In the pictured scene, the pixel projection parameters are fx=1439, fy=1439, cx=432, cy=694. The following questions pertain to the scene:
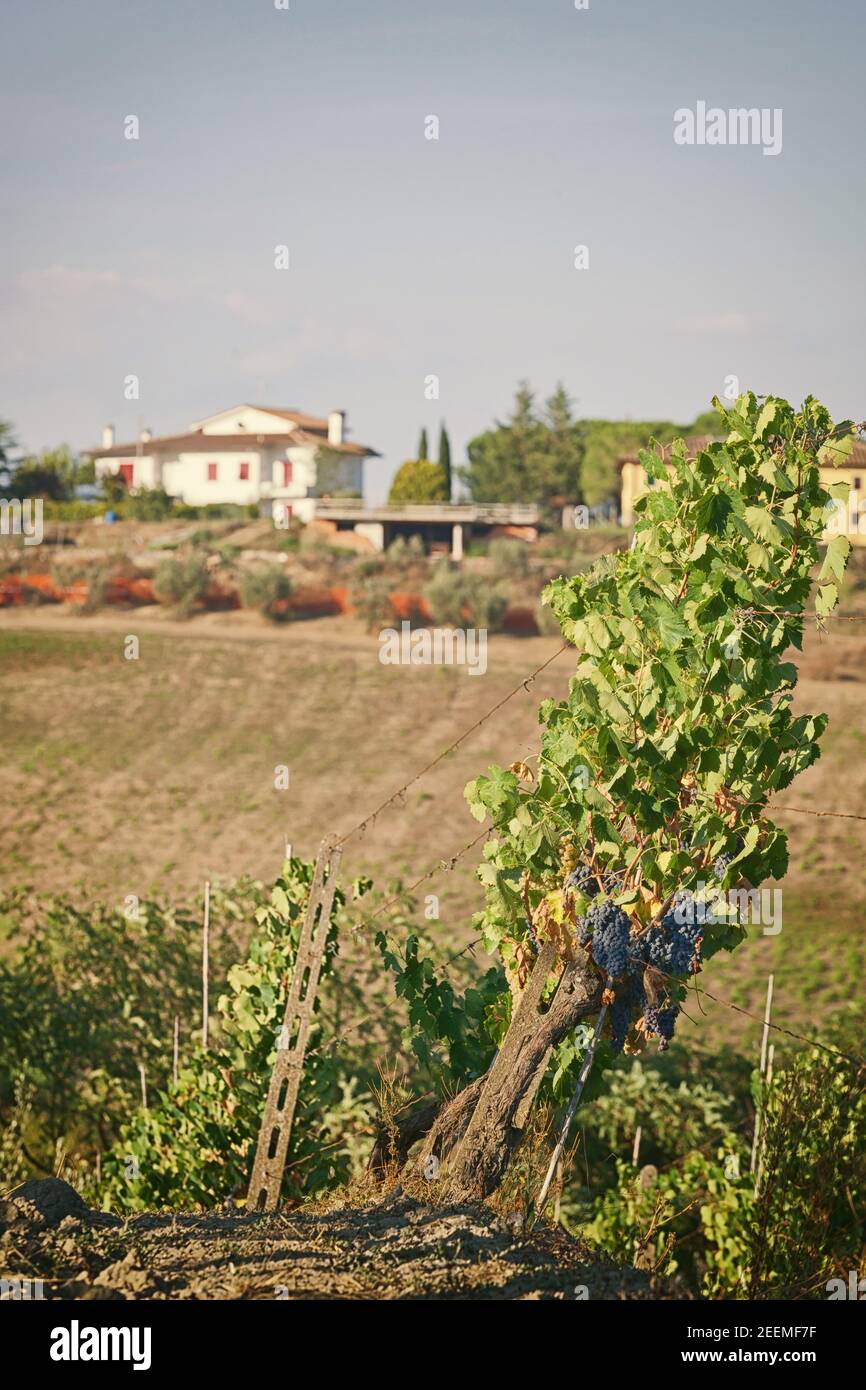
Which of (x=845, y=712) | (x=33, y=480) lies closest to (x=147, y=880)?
(x=845, y=712)

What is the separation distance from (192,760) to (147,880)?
7.99 m

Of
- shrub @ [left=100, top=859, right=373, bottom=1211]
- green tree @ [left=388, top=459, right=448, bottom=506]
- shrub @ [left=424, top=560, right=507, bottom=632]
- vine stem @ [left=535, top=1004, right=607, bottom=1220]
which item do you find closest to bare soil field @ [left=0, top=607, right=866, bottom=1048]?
shrub @ [left=424, top=560, right=507, bottom=632]

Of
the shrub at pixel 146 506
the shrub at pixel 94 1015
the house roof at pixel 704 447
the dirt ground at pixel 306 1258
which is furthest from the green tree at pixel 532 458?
the dirt ground at pixel 306 1258

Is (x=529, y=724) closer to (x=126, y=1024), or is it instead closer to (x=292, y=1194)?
(x=126, y=1024)

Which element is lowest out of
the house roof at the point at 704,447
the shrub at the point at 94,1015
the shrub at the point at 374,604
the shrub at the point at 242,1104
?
the shrub at the point at 94,1015

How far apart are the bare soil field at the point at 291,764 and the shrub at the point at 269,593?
0.54 metres

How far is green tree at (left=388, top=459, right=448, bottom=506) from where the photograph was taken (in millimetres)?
70875

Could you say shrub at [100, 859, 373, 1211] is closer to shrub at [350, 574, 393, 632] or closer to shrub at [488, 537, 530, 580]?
shrub at [350, 574, 393, 632]

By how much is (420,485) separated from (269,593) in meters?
25.1

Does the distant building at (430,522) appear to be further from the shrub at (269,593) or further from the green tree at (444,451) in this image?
the shrub at (269,593)

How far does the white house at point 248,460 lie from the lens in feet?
237

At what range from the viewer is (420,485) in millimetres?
71062
